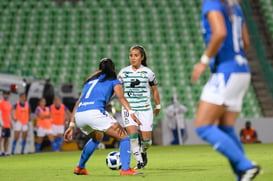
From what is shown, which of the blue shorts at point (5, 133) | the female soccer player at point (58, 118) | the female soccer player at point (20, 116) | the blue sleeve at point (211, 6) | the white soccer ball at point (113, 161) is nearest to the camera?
the blue sleeve at point (211, 6)

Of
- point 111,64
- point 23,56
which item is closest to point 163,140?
point 23,56

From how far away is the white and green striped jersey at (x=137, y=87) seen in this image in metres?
10.7

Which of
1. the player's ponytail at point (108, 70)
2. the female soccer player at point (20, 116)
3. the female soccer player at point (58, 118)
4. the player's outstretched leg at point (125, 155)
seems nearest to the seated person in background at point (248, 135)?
the female soccer player at point (58, 118)

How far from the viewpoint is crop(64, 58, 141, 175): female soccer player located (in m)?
8.80

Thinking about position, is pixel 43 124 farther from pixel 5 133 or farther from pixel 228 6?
pixel 228 6

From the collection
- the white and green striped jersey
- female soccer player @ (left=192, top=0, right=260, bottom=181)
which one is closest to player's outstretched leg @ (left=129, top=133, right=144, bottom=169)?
the white and green striped jersey

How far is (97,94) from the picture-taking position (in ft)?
29.4

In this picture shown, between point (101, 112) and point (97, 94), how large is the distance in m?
0.29

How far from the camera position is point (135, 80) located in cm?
1076

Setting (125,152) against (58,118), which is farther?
(58,118)

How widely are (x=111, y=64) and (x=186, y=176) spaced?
6.36 ft

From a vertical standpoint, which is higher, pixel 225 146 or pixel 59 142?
pixel 225 146

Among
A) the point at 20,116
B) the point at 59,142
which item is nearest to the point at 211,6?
the point at 20,116

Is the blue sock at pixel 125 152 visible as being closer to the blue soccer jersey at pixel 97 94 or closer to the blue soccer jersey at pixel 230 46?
the blue soccer jersey at pixel 97 94
